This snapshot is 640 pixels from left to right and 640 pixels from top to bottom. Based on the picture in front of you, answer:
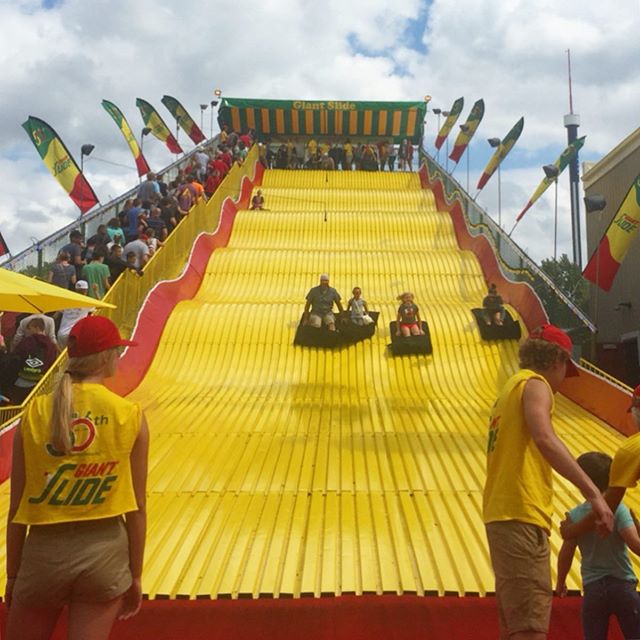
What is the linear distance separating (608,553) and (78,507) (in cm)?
223

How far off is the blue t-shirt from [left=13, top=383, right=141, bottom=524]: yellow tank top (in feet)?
6.40

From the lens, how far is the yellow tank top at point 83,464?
2383mm

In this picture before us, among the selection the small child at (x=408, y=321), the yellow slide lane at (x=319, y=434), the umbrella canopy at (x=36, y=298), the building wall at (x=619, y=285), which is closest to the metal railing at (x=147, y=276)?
the yellow slide lane at (x=319, y=434)

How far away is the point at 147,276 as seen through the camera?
11.1 m

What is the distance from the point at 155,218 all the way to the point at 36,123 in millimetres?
3863

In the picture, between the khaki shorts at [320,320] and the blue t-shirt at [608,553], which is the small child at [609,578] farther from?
the khaki shorts at [320,320]

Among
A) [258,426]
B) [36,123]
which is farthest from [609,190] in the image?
[36,123]

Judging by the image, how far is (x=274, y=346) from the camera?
11.0m

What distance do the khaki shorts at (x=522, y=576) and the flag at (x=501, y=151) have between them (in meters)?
21.5

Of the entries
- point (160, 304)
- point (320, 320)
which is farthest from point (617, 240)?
point (160, 304)

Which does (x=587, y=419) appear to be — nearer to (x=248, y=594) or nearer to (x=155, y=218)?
(x=248, y=594)

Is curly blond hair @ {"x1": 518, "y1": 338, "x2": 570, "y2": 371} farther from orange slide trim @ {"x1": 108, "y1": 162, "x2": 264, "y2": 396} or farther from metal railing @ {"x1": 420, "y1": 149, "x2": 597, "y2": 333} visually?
metal railing @ {"x1": 420, "y1": 149, "x2": 597, "y2": 333}

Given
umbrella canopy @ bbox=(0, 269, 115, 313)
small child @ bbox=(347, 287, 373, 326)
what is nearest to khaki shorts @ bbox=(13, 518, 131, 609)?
umbrella canopy @ bbox=(0, 269, 115, 313)

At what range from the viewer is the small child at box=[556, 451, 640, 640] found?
3.10m
